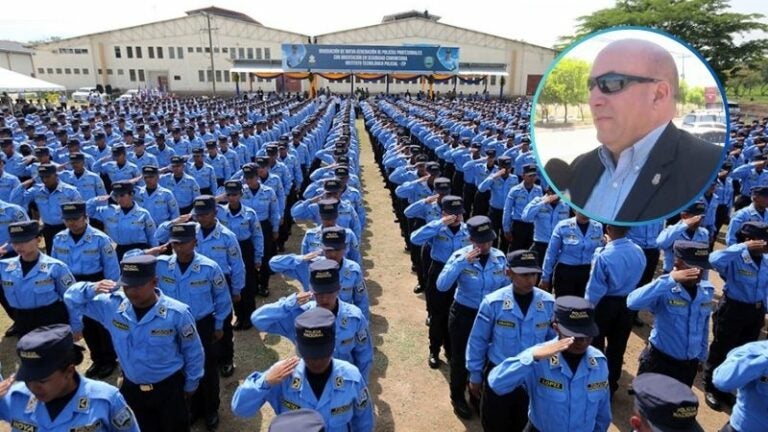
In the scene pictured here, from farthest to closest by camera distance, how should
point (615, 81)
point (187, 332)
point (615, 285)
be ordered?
point (615, 285) < point (187, 332) < point (615, 81)

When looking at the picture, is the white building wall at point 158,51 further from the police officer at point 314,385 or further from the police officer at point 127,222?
the police officer at point 314,385

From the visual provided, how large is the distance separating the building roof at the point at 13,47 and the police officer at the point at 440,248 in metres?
54.9

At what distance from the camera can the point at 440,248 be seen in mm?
5617

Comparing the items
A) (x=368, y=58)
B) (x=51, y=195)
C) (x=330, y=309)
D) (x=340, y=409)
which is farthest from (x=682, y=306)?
(x=368, y=58)

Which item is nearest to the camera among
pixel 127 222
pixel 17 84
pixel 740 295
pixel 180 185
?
pixel 740 295

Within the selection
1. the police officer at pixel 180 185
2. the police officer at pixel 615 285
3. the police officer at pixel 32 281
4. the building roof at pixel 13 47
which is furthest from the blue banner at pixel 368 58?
the police officer at pixel 615 285

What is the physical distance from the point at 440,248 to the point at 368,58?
34.6m

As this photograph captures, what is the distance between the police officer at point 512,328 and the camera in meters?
3.80

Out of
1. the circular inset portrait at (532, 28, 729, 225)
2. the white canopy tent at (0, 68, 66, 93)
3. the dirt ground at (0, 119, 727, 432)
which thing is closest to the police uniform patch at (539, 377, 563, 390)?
the dirt ground at (0, 119, 727, 432)

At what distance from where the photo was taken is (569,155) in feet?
4.29

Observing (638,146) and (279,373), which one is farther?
(279,373)

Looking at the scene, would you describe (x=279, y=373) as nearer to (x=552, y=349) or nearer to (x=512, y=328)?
(x=552, y=349)

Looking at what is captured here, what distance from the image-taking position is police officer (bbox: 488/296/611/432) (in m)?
3.13

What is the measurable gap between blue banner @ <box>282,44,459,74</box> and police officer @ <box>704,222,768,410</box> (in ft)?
116
